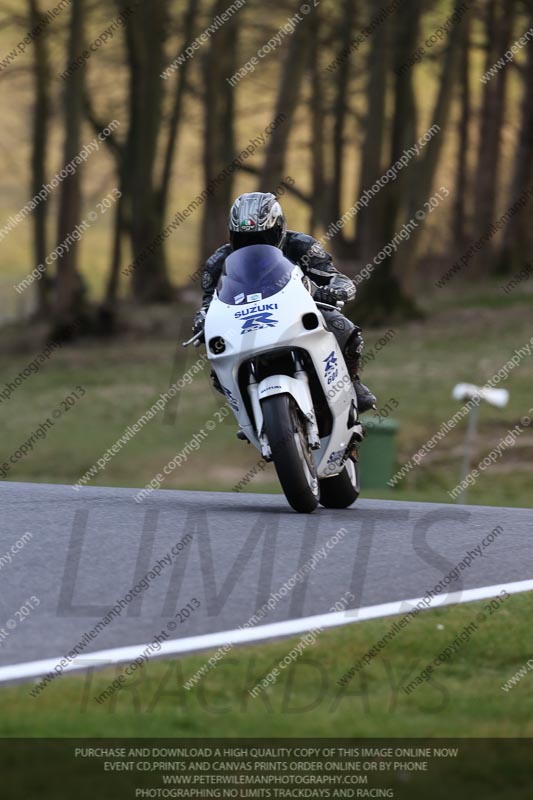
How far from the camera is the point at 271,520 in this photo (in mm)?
9070

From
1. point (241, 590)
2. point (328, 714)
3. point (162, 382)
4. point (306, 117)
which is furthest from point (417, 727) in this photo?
point (306, 117)

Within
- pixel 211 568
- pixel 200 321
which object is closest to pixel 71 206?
pixel 200 321

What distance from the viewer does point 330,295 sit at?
9773 millimetres

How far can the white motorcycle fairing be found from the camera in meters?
9.10

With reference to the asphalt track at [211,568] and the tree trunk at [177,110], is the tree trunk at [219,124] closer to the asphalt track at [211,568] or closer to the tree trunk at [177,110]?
the tree trunk at [177,110]

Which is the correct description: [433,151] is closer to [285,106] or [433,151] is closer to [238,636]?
[285,106]

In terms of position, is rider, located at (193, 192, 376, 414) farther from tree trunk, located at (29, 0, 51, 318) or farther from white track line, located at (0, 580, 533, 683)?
tree trunk, located at (29, 0, 51, 318)

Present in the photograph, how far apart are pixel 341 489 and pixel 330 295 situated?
1498 millimetres

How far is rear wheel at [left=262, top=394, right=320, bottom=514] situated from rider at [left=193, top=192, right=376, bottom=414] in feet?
2.78

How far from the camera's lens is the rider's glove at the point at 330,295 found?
9773 millimetres

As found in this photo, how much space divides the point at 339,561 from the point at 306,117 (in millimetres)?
46660

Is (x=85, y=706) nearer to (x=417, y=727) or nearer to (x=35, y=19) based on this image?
(x=417, y=727)
